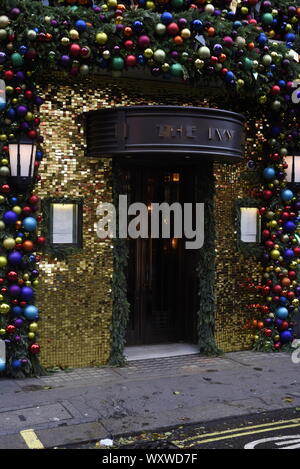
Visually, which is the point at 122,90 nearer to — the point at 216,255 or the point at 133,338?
the point at 216,255

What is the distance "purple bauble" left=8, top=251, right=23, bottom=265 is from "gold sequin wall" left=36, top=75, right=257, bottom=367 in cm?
49

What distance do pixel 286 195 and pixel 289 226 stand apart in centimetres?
52

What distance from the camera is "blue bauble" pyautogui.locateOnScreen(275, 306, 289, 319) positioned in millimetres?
9125

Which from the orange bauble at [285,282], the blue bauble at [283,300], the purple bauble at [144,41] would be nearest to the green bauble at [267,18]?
the purple bauble at [144,41]

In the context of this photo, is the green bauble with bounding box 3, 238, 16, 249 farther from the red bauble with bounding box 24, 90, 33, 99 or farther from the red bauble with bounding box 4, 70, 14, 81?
the red bauble with bounding box 4, 70, 14, 81

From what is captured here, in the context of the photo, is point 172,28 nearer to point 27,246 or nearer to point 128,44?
point 128,44

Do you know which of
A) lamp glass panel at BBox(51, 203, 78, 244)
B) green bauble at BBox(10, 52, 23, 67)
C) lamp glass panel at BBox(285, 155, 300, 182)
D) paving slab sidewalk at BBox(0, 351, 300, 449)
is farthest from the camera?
lamp glass panel at BBox(285, 155, 300, 182)

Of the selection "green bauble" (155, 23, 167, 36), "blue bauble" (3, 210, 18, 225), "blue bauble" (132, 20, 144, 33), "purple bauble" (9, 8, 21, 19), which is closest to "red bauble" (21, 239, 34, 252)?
"blue bauble" (3, 210, 18, 225)

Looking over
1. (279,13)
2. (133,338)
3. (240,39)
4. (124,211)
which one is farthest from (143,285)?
(279,13)

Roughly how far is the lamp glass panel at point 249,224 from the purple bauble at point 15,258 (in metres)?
3.87

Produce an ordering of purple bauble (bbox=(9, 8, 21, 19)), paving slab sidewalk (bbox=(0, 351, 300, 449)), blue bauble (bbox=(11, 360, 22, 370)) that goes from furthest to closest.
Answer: blue bauble (bbox=(11, 360, 22, 370)), purple bauble (bbox=(9, 8, 21, 19)), paving slab sidewalk (bbox=(0, 351, 300, 449))

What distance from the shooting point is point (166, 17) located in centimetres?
767

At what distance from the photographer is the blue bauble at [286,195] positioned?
9047mm

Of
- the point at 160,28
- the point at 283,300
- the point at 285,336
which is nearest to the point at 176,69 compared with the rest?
the point at 160,28
